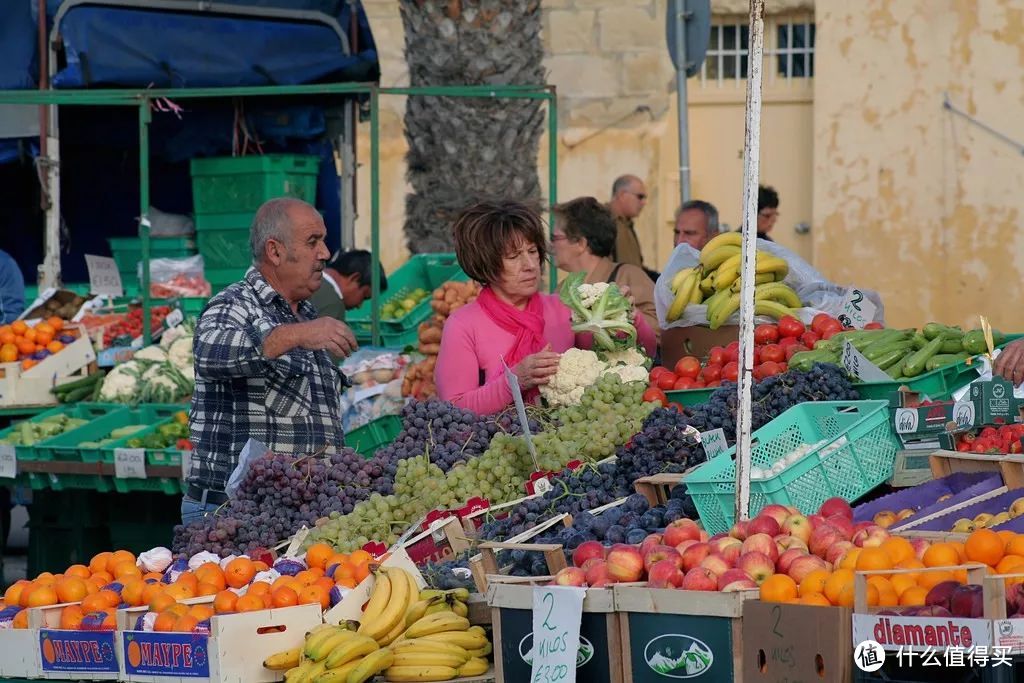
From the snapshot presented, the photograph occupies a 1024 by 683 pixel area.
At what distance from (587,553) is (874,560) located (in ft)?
2.84

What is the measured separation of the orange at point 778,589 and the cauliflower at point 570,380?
220cm

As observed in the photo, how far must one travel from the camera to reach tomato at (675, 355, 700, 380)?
6.54 metres

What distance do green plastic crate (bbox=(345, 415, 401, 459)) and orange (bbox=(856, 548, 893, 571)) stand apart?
3944 mm

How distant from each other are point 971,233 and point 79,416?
845cm

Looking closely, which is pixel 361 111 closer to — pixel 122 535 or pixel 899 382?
pixel 122 535

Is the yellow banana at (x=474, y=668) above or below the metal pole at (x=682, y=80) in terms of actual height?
below

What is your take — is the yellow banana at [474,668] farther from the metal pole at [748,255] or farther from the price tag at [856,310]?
the price tag at [856,310]

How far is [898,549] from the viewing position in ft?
12.9

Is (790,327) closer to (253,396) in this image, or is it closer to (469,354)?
(469,354)

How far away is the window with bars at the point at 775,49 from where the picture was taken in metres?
15.5

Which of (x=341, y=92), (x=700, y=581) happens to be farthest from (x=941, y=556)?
(x=341, y=92)

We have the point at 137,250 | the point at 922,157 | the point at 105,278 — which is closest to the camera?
the point at 105,278

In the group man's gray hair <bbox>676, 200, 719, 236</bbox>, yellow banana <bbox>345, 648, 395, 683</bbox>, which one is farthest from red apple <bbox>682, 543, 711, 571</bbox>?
man's gray hair <bbox>676, 200, 719, 236</bbox>

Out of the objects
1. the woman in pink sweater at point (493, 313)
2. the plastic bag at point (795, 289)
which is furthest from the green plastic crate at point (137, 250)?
the woman in pink sweater at point (493, 313)
